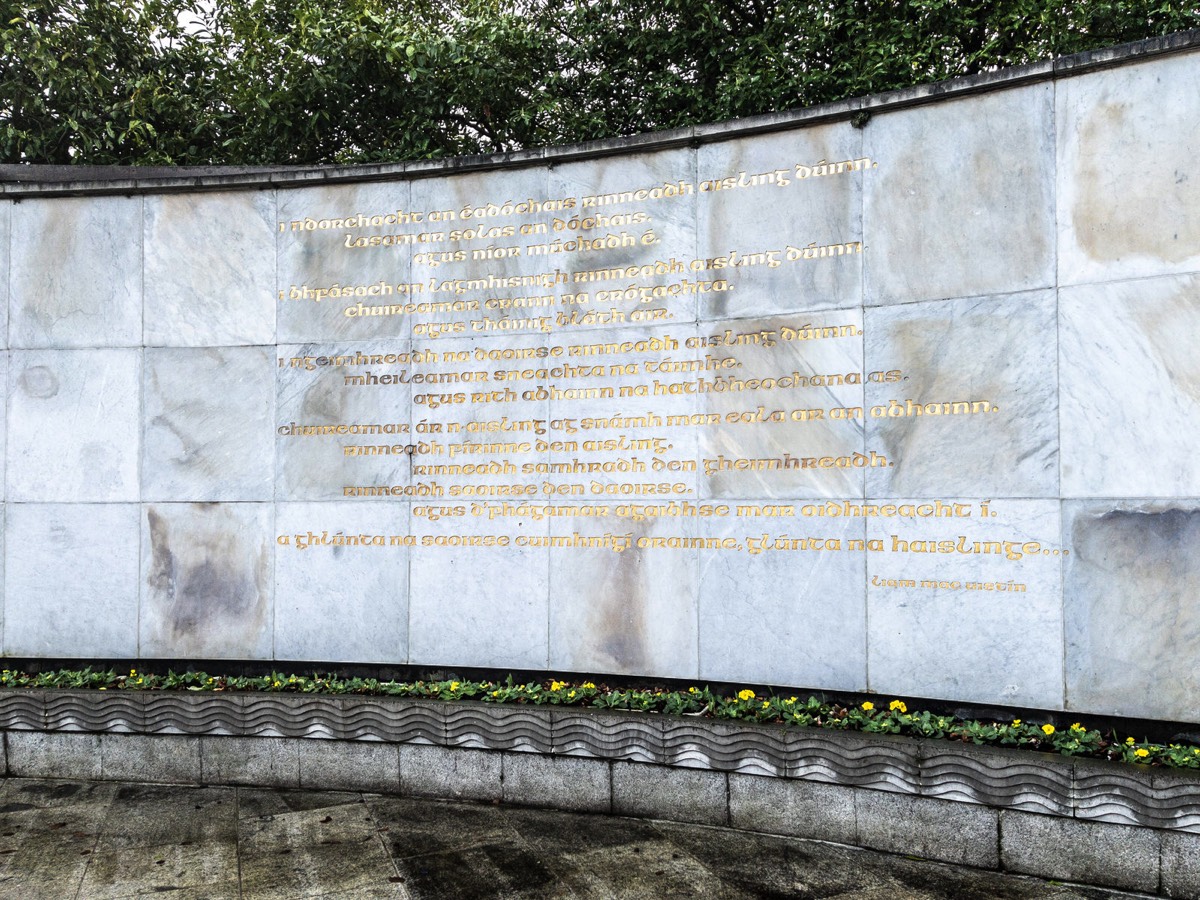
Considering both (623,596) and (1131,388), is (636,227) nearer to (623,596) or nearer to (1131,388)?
(623,596)

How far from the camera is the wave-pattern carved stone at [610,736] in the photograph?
20.1 ft

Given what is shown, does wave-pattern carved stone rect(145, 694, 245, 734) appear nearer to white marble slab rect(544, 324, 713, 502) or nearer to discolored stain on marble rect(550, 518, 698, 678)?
discolored stain on marble rect(550, 518, 698, 678)

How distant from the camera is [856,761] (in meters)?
5.63

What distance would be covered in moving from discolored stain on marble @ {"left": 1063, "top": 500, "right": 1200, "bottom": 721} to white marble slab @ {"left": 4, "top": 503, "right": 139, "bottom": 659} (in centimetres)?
694

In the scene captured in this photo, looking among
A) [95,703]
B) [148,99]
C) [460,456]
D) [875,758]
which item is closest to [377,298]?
[460,456]

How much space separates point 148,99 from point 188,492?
8.19 metres

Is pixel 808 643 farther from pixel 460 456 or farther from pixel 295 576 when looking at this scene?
pixel 295 576

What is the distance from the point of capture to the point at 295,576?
7434 mm

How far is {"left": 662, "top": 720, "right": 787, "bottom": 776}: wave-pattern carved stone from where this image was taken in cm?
585

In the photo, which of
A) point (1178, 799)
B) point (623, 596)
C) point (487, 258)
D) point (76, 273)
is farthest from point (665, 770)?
point (76, 273)

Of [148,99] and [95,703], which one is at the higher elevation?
[148,99]

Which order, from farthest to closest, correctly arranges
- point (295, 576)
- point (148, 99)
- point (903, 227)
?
point (148, 99) < point (295, 576) < point (903, 227)

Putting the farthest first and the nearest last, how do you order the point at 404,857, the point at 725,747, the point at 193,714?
1. the point at 193,714
2. the point at 725,747
3. the point at 404,857

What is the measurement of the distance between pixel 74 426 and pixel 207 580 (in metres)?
1.69
